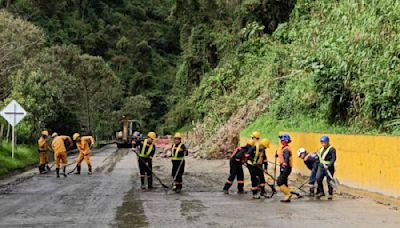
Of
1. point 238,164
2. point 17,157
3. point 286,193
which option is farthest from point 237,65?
point 286,193

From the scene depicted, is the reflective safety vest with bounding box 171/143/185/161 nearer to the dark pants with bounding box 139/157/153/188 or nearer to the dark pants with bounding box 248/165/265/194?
the dark pants with bounding box 139/157/153/188

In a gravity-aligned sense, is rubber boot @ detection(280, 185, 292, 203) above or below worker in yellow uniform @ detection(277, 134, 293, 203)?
below

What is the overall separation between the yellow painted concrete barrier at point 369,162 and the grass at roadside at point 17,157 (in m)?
13.1

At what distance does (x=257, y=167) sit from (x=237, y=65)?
27.0 metres

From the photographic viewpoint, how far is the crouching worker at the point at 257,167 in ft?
51.3

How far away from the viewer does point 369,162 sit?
15.7 meters

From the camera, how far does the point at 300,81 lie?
2703cm

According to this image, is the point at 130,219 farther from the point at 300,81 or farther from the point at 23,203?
the point at 300,81

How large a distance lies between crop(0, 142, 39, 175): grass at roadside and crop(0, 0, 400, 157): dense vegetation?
4.60m

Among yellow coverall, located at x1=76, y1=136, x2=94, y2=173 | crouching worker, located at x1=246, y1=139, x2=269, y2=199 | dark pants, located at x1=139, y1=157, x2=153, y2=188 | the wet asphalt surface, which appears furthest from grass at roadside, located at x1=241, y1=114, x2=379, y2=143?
yellow coverall, located at x1=76, y1=136, x2=94, y2=173

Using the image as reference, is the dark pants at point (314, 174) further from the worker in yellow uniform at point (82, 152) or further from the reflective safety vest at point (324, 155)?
the worker in yellow uniform at point (82, 152)

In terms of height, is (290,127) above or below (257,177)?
above

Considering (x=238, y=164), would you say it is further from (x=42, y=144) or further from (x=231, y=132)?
(x=231, y=132)

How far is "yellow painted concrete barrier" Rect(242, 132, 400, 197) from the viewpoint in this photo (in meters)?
14.3
